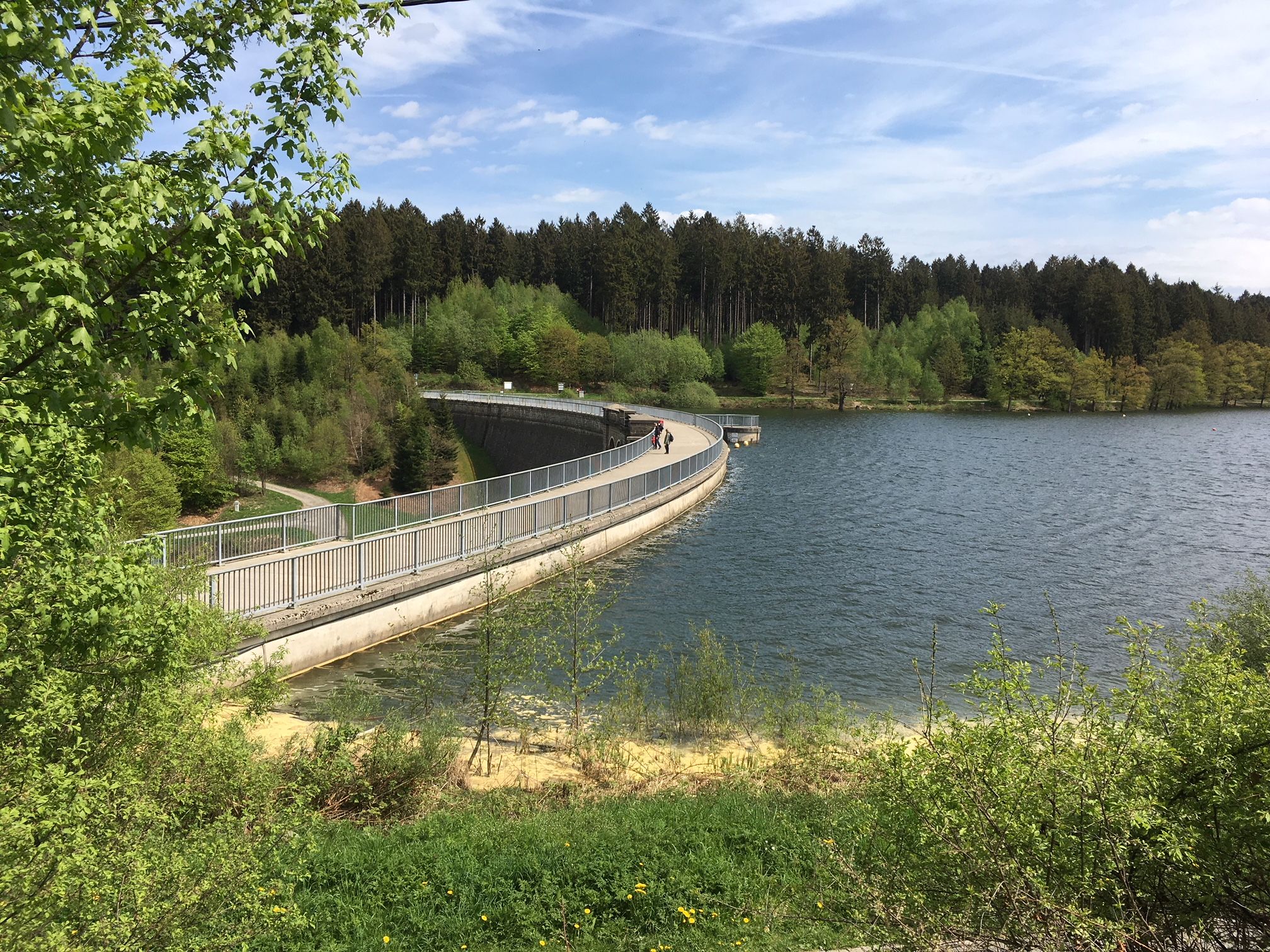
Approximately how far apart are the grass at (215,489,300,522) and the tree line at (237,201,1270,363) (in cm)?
4678

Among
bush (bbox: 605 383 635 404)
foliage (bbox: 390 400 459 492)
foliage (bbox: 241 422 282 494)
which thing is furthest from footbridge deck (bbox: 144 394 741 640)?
bush (bbox: 605 383 635 404)

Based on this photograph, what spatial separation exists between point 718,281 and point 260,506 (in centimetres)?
7808

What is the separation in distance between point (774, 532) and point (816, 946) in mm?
24467

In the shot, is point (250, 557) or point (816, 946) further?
point (250, 557)

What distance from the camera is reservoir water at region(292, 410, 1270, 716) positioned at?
59.8 ft

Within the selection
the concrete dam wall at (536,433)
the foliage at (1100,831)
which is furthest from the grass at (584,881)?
the concrete dam wall at (536,433)

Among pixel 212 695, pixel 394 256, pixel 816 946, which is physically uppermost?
pixel 394 256

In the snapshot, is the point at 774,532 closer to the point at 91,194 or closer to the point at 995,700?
→ the point at 995,700

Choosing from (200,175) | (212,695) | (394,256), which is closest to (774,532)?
(212,695)

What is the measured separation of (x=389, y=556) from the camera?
723 inches

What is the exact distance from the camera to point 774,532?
98.7 feet

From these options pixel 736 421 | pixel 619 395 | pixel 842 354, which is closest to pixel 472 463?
pixel 736 421

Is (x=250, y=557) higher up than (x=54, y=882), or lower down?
lower down

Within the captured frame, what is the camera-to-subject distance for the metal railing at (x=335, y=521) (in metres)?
16.4
